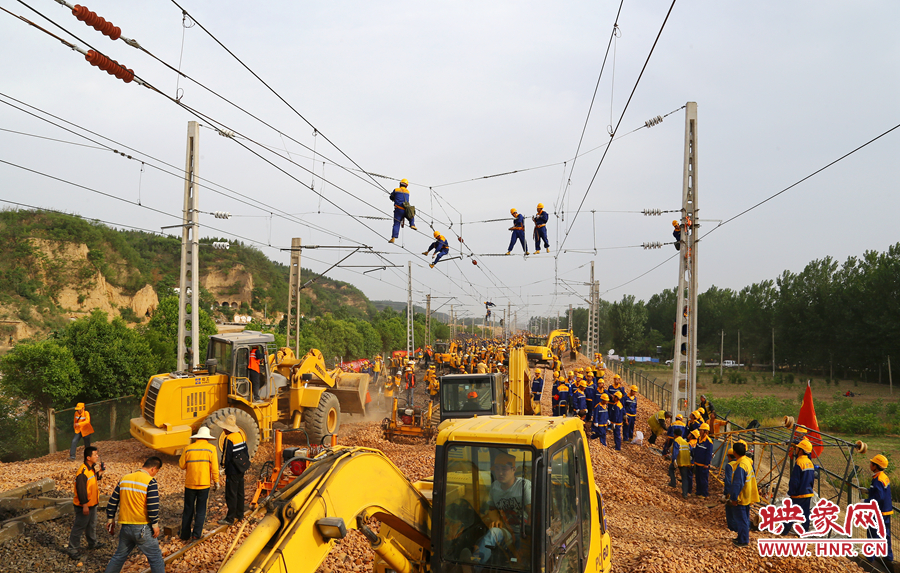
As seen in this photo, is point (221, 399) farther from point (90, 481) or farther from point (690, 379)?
point (690, 379)

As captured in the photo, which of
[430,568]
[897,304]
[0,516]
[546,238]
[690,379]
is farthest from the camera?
[897,304]

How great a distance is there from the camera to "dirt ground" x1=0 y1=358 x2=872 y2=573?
7094mm

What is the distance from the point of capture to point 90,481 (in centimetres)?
758

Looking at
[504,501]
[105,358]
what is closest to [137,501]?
[504,501]

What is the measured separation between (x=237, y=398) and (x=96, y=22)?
9519mm

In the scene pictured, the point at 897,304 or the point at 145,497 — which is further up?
the point at 897,304

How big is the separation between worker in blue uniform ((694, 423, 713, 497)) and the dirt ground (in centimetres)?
28

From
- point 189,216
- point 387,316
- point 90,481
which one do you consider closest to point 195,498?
point 90,481

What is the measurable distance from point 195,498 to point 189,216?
9852mm

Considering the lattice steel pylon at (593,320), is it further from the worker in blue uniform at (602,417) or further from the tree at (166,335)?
the tree at (166,335)

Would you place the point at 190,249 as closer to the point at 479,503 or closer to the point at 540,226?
the point at 540,226

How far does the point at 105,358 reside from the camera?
18.9 metres

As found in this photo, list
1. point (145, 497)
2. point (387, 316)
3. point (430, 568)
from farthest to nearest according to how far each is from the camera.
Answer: point (387, 316) < point (145, 497) < point (430, 568)

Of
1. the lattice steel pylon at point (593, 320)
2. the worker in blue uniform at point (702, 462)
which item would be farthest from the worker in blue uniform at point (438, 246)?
the lattice steel pylon at point (593, 320)
